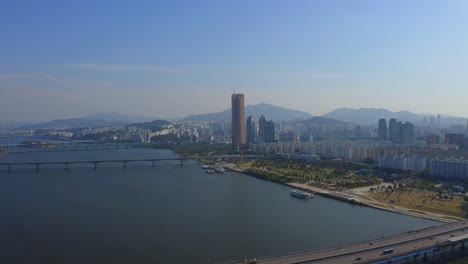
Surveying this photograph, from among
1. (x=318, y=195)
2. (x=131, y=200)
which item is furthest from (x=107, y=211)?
(x=318, y=195)

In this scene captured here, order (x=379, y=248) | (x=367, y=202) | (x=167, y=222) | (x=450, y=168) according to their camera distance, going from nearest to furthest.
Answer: (x=379, y=248) < (x=167, y=222) < (x=367, y=202) < (x=450, y=168)

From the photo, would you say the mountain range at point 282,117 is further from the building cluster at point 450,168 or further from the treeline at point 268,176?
the building cluster at point 450,168

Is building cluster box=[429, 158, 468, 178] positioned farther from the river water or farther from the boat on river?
the boat on river

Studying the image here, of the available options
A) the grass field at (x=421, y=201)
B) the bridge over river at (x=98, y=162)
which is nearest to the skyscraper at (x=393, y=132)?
the bridge over river at (x=98, y=162)

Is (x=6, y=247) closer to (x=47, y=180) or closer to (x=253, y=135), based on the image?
(x=47, y=180)

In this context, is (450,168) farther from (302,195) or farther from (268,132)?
(268,132)

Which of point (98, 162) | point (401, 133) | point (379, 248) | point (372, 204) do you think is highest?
point (401, 133)

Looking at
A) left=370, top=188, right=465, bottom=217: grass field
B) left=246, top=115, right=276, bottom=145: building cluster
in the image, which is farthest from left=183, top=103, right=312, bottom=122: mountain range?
left=370, top=188, right=465, bottom=217: grass field

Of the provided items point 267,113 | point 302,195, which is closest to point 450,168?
point 302,195
